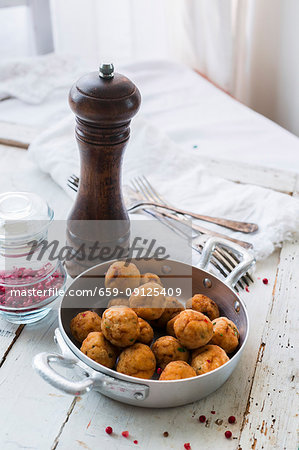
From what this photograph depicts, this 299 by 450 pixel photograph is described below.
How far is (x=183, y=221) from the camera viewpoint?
103 centimetres

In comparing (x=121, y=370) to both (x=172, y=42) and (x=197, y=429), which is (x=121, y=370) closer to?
(x=197, y=429)

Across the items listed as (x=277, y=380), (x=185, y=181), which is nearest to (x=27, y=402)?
(x=277, y=380)

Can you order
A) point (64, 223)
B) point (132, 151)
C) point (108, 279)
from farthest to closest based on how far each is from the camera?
point (132, 151), point (64, 223), point (108, 279)

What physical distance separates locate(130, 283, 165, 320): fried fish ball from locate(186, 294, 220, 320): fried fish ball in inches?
2.1

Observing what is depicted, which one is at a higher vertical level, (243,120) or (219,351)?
(219,351)

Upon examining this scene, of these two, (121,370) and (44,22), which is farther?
(44,22)

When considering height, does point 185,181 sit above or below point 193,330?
below

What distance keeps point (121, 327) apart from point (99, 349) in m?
0.04

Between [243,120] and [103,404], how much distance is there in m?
0.93

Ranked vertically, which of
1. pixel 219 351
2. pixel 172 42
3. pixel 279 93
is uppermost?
pixel 219 351

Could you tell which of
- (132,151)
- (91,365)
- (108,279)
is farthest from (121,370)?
(132,151)

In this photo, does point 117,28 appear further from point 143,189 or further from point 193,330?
point 193,330

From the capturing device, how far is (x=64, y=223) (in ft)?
3.43

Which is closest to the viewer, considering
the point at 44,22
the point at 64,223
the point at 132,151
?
the point at 64,223
